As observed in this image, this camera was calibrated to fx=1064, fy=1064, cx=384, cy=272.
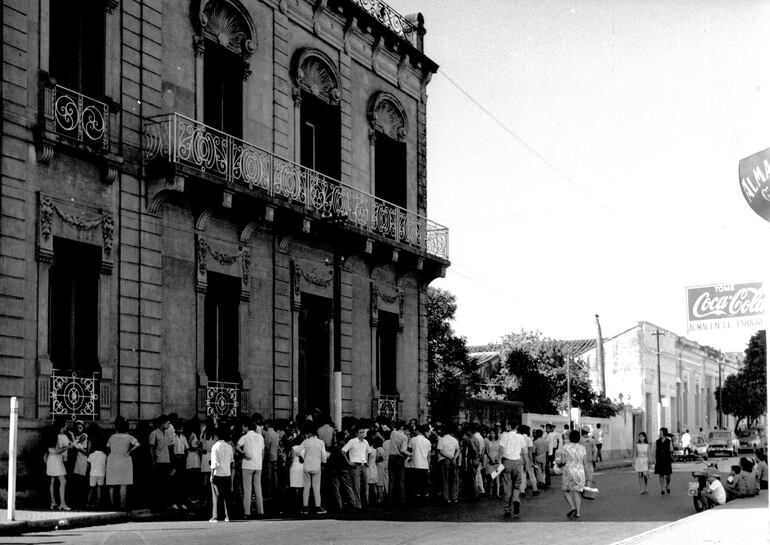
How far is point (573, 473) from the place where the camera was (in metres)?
17.7

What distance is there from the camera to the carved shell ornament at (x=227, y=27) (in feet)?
70.7

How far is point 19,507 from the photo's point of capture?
51.6 ft

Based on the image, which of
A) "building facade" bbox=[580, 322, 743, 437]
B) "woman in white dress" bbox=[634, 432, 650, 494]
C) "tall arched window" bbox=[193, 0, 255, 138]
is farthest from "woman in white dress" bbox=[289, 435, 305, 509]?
"building facade" bbox=[580, 322, 743, 437]

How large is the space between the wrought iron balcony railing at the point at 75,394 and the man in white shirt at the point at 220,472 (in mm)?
2542

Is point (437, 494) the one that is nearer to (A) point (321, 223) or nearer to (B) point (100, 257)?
(A) point (321, 223)

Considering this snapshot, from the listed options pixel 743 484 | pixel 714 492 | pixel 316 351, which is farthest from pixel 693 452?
pixel 714 492

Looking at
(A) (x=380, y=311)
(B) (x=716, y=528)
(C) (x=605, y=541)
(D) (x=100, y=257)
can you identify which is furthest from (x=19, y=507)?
(A) (x=380, y=311)

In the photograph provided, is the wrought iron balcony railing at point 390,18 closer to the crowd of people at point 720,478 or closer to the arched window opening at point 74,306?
the arched window opening at point 74,306

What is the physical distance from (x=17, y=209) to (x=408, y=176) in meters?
14.6

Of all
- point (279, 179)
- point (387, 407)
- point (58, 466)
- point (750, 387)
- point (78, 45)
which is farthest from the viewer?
point (750, 387)

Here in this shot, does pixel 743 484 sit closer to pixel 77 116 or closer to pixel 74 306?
pixel 74 306

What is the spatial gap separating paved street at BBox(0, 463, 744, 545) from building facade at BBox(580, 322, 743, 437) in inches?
1641

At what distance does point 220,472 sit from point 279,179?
822cm

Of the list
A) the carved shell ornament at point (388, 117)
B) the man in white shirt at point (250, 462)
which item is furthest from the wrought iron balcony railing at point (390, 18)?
the man in white shirt at point (250, 462)
